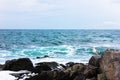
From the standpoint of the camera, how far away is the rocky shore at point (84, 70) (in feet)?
42.3

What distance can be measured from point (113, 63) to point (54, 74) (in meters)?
3.46

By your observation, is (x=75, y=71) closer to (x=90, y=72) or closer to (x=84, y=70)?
(x=84, y=70)

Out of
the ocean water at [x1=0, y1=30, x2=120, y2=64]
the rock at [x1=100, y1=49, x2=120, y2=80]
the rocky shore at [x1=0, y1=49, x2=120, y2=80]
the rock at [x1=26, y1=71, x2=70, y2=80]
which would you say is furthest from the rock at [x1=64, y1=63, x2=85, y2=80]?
the ocean water at [x1=0, y1=30, x2=120, y2=64]

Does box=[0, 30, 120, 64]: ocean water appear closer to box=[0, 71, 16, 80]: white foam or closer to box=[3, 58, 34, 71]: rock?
box=[3, 58, 34, 71]: rock

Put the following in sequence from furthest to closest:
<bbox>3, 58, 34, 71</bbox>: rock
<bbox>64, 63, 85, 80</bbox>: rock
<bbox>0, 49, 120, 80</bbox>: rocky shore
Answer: <bbox>3, 58, 34, 71</bbox>: rock → <bbox>64, 63, 85, 80</bbox>: rock → <bbox>0, 49, 120, 80</bbox>: rocky shore

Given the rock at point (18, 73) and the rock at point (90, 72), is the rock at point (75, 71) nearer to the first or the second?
the rock at point (90, 72)

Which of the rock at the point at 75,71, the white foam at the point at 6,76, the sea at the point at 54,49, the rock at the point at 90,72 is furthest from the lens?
the sea at the point at 54,49

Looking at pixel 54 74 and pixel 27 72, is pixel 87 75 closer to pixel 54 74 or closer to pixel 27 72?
pixel 54 74

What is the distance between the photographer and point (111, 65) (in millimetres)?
12938

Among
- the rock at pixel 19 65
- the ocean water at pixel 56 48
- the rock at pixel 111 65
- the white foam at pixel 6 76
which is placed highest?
the rock at pixel 111 65

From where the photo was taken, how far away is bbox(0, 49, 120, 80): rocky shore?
12.9m

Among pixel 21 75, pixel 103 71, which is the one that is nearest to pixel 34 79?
pixel 21 75

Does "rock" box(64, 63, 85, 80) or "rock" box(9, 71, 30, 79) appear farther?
"rock" box(9, 71, 30, 79)

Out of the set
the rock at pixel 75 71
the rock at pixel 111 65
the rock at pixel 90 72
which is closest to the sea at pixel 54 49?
the rock at pixel 75 71
